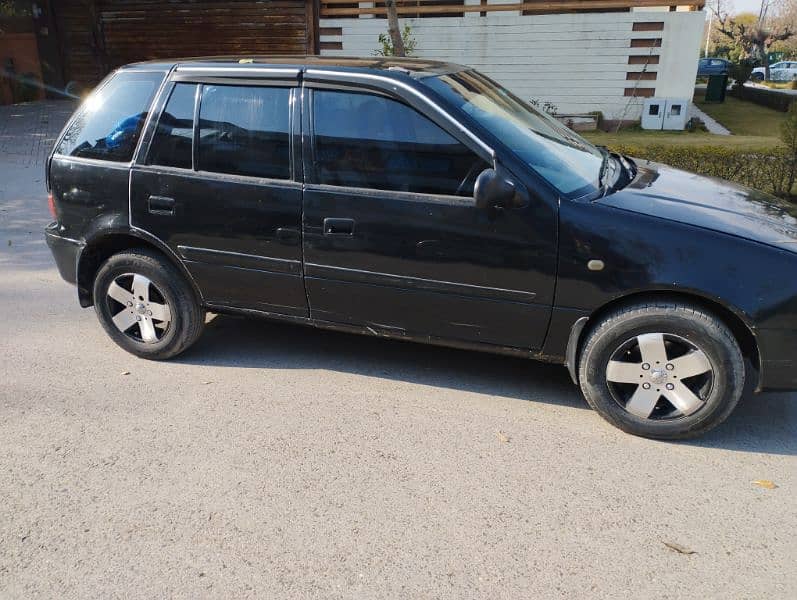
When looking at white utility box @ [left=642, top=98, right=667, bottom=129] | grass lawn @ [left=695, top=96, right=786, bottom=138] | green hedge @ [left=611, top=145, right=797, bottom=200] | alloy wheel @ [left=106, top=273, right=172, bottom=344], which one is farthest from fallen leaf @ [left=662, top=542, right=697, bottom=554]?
grass lawn @ [left=695, top=96, right=786, bottom=138]

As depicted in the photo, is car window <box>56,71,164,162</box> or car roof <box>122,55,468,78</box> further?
car window <box>56,71,164,162</box>

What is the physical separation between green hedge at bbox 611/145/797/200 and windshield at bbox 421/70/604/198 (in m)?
3.81

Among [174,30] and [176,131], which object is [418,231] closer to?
[176,131]

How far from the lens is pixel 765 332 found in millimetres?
3197

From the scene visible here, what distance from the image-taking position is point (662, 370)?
3.38 meters

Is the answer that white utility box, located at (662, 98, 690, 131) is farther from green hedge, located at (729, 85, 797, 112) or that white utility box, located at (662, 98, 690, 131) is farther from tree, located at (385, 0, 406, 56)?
green hedge, located at (729, 85, 797, 112)

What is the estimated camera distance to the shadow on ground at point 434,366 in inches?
141

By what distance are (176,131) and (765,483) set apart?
12.1 ft

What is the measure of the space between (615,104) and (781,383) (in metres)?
13.1

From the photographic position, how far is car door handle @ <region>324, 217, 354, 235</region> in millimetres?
3700

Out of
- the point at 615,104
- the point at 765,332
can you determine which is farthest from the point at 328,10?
the point at 765,332

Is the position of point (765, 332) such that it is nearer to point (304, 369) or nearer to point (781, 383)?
point (781, 383)

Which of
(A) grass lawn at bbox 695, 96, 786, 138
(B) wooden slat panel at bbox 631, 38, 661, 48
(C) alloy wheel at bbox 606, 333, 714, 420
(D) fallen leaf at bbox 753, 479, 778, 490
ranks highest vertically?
(B) wooden slat panel at bbox 631, 38, 661, 48

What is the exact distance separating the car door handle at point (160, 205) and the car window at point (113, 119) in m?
0.32
